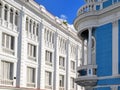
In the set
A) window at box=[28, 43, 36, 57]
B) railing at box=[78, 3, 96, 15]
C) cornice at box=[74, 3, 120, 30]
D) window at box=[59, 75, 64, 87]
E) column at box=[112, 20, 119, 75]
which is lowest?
window at box=[59, 75, 64, 87]

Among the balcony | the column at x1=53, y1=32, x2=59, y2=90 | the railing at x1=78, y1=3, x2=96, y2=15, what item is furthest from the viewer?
the column at x1=53, y1=32, x2=59, y2=90

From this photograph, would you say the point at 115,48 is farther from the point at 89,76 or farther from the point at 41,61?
the point at 41,61

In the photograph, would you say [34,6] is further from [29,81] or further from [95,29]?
[95,29]

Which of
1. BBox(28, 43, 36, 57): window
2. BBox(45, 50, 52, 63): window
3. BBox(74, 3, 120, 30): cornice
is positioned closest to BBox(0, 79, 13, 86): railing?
BBox(28, 43, 36, 57): window

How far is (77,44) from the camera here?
149ft

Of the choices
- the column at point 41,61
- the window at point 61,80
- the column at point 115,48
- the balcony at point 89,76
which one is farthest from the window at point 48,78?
the column at point 115,48

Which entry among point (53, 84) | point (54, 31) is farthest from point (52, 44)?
point (53, 84)

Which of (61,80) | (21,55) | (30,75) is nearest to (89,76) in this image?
(21,55)

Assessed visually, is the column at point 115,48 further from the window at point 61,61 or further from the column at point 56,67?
the window at point 61,61

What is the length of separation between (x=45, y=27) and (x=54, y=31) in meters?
2.92

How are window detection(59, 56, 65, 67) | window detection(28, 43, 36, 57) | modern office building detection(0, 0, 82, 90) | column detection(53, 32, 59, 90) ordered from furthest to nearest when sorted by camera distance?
window detection(59, 56, 65, 67)
column detection(53, 32, 59, 90)
window detection(28, 43, 36, 57)
modern office building detection(0, 0, 82, 90)

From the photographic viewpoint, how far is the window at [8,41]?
2708 cm

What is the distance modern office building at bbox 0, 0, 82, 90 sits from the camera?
27.5 meters

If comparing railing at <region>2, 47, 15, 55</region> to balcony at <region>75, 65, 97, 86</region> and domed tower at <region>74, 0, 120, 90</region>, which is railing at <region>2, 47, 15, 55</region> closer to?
domed tower at <region>74, 0, 120, 90</region>
